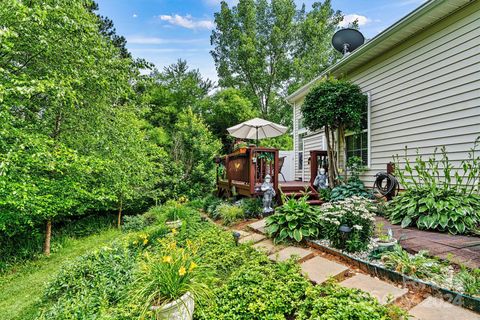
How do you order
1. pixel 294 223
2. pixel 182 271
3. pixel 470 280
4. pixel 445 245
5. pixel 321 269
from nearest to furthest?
pixel 470 280, pixel 182 271, pixel 321 269, pixel 445 245, pixel 294 223

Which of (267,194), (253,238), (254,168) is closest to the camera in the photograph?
(253,238)

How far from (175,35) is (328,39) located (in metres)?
11.8

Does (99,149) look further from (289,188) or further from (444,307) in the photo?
(444,307)

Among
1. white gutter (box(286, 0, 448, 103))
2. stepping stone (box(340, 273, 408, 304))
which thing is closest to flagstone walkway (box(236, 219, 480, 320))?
stepping stone (box(340, 273, 408, 304))

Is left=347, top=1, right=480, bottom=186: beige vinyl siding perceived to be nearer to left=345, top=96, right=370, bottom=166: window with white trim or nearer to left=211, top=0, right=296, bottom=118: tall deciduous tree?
left=345, top=96, right=370, bottom=166: window with white trim

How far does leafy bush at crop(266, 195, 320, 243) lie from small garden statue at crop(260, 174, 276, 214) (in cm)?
114

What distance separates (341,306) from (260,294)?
0.63m

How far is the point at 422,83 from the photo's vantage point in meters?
4.31

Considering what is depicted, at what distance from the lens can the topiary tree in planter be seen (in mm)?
5238

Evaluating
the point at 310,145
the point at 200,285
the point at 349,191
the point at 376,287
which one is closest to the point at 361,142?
the point at 349,191

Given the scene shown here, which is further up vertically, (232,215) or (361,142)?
(361,142)

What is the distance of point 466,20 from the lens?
361 cm

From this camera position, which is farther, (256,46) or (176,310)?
(256,46)

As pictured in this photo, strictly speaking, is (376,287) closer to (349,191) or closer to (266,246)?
(266,246)
